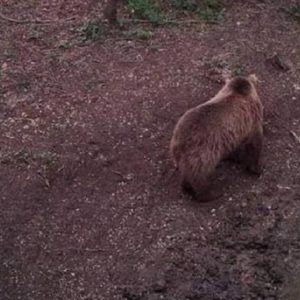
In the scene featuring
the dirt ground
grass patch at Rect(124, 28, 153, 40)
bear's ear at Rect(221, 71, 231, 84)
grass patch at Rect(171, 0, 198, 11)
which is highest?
grass patch at Rect(171, 0, 198, 11)

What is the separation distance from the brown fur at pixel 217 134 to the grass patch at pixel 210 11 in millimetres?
1824

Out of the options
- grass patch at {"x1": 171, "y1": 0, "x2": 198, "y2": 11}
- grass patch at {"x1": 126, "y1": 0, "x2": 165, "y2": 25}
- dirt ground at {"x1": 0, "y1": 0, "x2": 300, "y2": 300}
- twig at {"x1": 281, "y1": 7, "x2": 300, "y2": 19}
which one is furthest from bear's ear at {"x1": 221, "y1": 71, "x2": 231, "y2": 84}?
twig at {"x1": 281, "y1": 7, "x2": 300, "y2": 19}

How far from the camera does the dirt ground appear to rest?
5.33 metres

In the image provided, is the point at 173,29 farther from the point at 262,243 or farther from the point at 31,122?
the point at 262,243

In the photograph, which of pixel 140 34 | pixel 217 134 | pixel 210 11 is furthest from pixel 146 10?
pixel 217 134

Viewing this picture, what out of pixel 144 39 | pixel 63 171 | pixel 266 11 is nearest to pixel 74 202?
pixel 63 171

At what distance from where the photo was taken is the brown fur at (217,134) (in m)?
5.64

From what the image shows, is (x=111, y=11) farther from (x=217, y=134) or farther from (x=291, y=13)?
(x=217, y=134)

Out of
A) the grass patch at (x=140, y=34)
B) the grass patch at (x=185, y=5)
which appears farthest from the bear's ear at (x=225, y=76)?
the grass patch at (x=185, y=5)

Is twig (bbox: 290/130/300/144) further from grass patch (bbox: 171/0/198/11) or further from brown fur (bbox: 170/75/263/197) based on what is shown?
grass patch (bbox: 171/0/198/11)

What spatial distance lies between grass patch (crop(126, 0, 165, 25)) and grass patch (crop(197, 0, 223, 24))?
1.37ft

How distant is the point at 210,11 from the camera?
7969 millimetres

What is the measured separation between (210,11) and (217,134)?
259 centimetres

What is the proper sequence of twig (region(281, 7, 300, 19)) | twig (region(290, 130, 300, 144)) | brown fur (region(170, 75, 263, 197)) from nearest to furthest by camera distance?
1. brown fur (region(170, 75, 263, 197))
2. twig (region(290, 130, 300, 144))
3. twig (region(281, 7, 300, 19))
